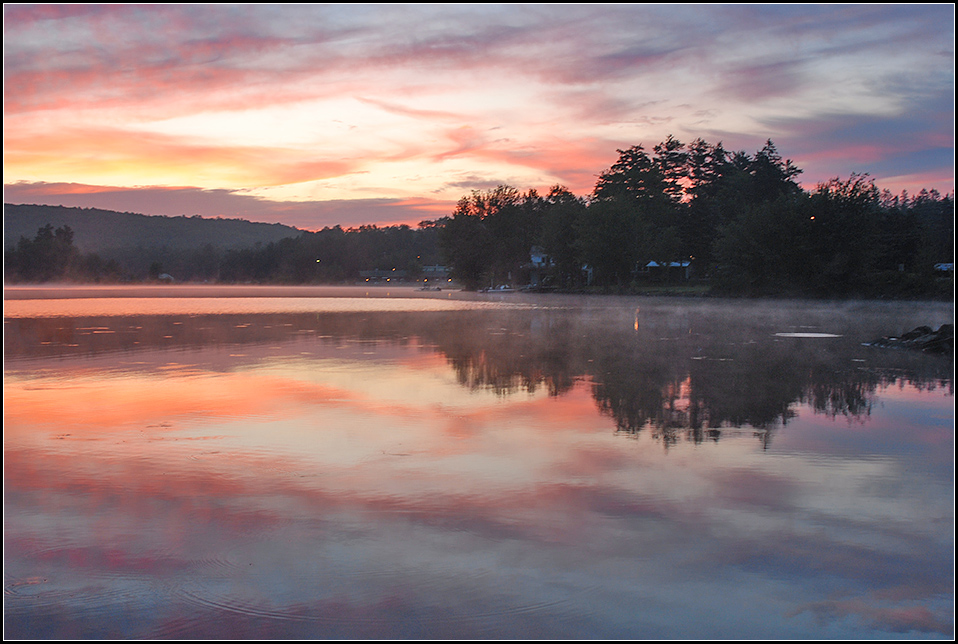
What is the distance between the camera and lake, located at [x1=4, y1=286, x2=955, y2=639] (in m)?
4.86

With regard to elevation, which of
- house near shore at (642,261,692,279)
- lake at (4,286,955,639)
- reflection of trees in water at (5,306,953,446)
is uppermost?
house near shore at (642,261,692,279)

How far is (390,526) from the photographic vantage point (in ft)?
21.0

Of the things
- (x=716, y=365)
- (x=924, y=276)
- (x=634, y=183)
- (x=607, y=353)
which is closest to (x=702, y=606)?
(x=716, y=365)

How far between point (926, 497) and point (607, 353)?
13.2 m

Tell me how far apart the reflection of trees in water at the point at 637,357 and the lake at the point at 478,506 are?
15cm

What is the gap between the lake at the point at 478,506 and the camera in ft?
16.0

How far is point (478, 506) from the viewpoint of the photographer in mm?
6961

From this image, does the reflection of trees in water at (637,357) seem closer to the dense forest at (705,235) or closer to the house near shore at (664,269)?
the dense forest at (705,235)

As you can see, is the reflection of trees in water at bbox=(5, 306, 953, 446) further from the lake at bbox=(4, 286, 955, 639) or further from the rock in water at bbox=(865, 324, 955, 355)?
the rock in water at bbox=(865, 324, 955, 355)

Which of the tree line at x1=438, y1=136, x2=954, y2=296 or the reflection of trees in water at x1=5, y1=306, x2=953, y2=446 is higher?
the tree line at x1=438, y1=136, x2=954, y2=296

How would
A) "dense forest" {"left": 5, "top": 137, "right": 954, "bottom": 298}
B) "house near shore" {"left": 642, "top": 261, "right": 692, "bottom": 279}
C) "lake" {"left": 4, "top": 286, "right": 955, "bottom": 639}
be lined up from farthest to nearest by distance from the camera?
"house near shore" {"left": 642, "top": 261, "right": 692, "bottom": 279} → "dense forest" {"left": 5, "top": 137, "right": 954, "bottom": 298} → "lake" {"left": 4, "top": 286, "right": 955, "bottom": 639}

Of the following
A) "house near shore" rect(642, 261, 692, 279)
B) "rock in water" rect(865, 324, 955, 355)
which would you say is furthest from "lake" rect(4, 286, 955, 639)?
"house near shore" rect(642, 261, 692, 279)

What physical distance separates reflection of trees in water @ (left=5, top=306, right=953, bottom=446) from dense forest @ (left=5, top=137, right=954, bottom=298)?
3129 cm

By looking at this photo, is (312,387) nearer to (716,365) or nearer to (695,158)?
(716,365)
